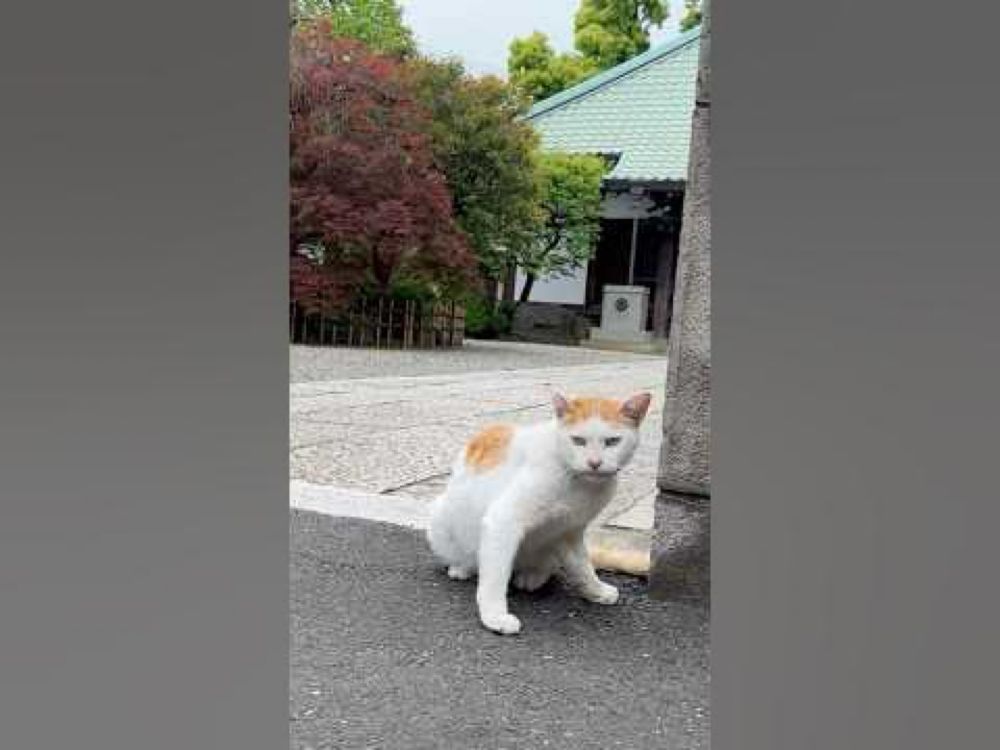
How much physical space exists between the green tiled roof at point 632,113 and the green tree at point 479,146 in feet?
4.05

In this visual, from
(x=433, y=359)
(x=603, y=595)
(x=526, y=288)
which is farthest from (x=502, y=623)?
(x=526, y=288)

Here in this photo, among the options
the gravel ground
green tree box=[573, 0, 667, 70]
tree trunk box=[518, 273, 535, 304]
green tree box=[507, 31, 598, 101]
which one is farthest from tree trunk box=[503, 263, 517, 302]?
green tree box=[573, 0, 667, 70]

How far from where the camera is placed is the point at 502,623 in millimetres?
1881

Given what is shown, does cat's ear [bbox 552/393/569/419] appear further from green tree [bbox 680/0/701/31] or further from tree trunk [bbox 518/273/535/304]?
green tree [bbox 680/0/701/31]

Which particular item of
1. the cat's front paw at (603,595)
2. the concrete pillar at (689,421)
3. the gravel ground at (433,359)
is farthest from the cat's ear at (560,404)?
the gravel ground at (433,359)

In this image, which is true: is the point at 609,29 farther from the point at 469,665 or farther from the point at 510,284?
the point at 469,665

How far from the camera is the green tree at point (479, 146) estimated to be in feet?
29.1

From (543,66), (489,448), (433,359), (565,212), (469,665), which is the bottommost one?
(433,359)

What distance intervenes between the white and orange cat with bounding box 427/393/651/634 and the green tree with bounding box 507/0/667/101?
12143mm

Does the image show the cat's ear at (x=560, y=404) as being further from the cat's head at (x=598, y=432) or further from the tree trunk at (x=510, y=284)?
the tree trunk at (x=510, y=284)

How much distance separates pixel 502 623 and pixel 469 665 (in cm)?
16
